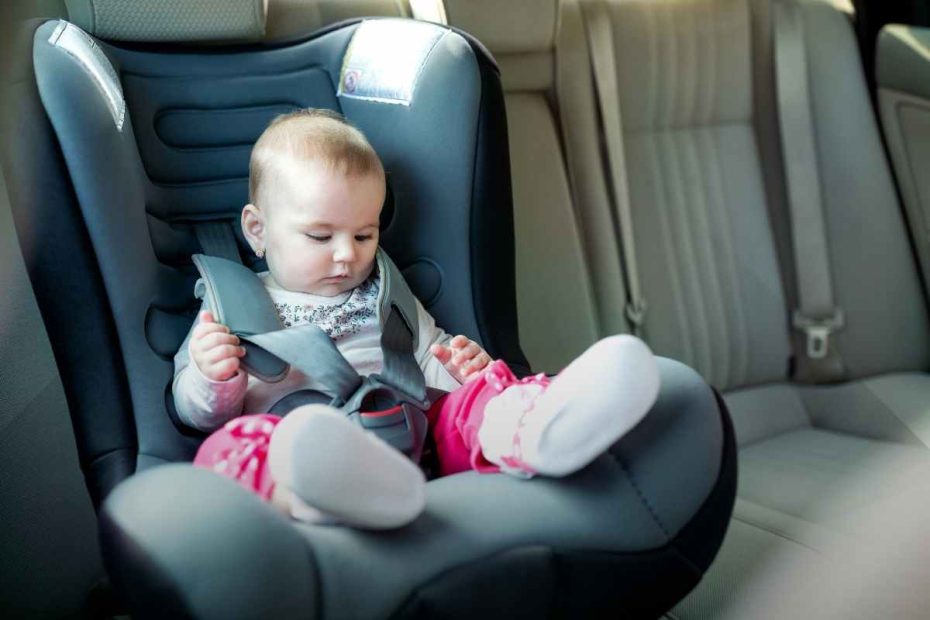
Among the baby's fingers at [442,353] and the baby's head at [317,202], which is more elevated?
the baby's head at [317,202]

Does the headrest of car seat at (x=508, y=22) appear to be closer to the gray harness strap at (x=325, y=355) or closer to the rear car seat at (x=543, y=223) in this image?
the rear car seat at (x=543, y=223)

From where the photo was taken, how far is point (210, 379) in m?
1.08

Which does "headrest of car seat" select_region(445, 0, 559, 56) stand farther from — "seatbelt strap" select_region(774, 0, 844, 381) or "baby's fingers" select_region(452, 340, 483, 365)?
"baby's fingers" select_region(452, 340, 483, 365)

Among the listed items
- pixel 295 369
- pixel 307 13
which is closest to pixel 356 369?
pixel 295 369

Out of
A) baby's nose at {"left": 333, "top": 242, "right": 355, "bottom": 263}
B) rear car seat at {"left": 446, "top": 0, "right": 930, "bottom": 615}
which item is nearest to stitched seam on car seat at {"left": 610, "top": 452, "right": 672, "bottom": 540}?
baby's nose at {"left": 333, "top": 242, "right": 355, "bottom": 263}

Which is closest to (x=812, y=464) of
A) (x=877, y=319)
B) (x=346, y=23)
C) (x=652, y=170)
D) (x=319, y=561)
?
(x=877, y=319)

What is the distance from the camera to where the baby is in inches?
31.1

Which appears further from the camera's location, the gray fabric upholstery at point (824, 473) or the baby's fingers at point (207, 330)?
the gray fabric upholstery at point (824, 473)

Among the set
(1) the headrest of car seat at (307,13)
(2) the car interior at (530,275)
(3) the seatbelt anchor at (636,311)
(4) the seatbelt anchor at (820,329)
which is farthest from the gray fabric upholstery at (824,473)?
(1) the headrest of car seat at (307,13)

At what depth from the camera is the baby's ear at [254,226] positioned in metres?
1.25

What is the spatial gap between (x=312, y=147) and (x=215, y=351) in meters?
0.29

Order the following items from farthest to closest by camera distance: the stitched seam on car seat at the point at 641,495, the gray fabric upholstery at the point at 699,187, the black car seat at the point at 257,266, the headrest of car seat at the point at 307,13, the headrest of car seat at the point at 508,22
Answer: the gray fabric upholstery at the point at 699,187
the headrest of car seat at the point at 508,22
the headrest of car seat at the point at 307,13
the stitched seam on car seat at the point at 641,495
the black car seat at the point at 257,266

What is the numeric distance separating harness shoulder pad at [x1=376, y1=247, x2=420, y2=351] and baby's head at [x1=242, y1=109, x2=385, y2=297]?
27mm

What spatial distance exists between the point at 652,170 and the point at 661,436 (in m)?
1.14
